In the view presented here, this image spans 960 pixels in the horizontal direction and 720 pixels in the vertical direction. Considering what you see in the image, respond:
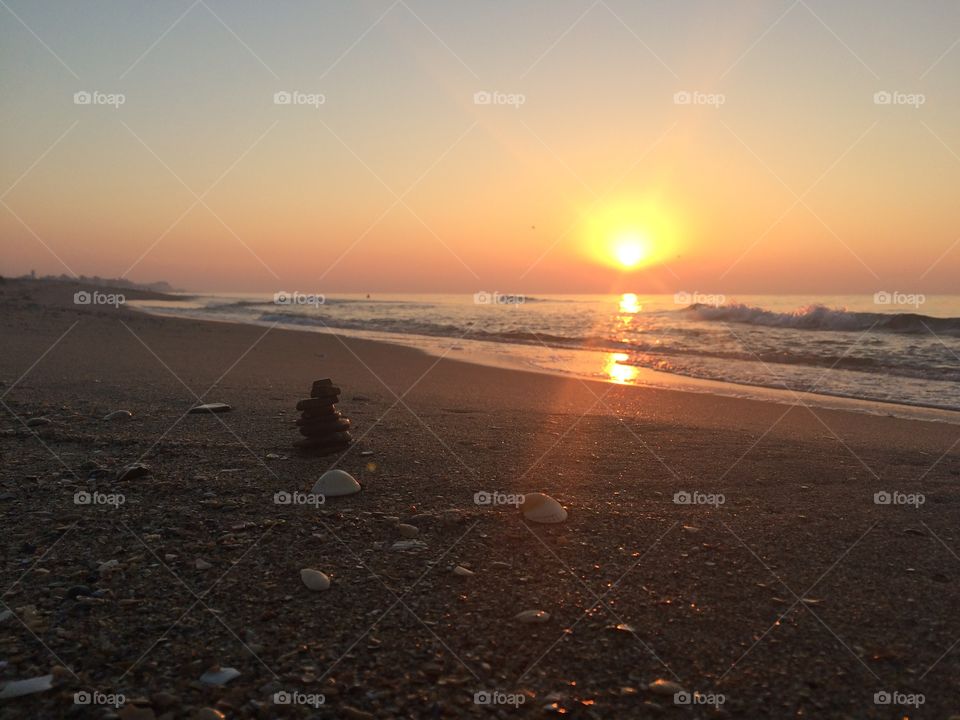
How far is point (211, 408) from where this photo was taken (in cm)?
759

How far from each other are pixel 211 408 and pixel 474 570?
500cm

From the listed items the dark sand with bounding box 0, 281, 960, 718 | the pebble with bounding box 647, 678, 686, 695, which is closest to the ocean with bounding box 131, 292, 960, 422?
the dark sand with bounding box 0, 281, 960, 718

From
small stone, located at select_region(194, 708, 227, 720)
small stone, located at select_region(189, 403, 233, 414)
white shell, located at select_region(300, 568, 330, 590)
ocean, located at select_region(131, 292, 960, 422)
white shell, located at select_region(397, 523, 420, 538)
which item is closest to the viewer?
small stone, located at select_region(194, 708, 227, 720)

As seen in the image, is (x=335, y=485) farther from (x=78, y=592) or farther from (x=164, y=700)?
(x=164, y=700)

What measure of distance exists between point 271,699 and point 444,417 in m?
5.71

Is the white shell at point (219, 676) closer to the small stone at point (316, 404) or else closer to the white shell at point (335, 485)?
the white shell at point (335, 485)

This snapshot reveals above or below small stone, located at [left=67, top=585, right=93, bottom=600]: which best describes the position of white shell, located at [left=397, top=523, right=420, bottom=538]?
above

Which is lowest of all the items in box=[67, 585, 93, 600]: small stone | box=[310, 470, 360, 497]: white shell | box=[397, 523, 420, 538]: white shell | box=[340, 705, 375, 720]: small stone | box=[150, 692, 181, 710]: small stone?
box=[340, 705, 375, 720]: small stone

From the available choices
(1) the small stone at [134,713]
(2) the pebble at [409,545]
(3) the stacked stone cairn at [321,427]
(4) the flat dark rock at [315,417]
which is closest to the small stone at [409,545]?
(2) the pebble at [409,545]

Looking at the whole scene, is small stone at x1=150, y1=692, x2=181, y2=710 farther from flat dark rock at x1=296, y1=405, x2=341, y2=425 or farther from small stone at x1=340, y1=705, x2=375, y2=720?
flat dark rock at x1=296, y1=405, x2=341, y2=425

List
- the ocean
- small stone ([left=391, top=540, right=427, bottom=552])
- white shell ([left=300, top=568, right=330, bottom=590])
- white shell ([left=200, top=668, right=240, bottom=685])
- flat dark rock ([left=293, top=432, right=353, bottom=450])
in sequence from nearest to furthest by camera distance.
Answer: white shell ([left=200, top=668, right=240, bottom=685]) < white shell ([left=300, top=568, right=330, bottom=590]) < small stone ([left=391, top=540, right=427, bottom=552]) < flat dark rock ([left=293, top=432, right=353, bottom=450]) < the ocean

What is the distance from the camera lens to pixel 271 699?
250cm

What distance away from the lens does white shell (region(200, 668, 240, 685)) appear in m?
2.58

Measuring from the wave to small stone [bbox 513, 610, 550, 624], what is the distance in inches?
1020
